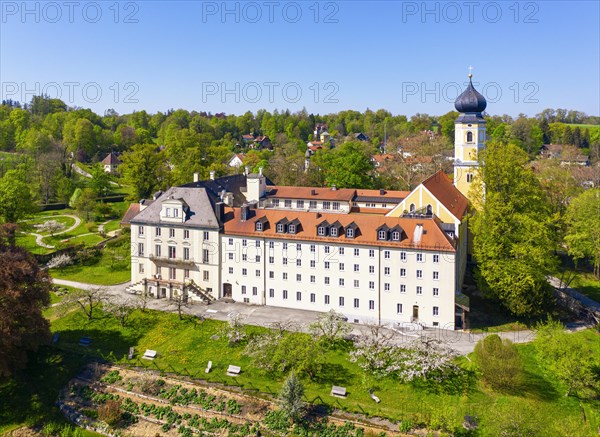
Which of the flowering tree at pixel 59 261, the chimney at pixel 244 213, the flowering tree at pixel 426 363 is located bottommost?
the flowering tree at pixel 426 363

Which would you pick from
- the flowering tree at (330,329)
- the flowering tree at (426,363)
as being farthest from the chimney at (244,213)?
the flowering tree at (426,363)

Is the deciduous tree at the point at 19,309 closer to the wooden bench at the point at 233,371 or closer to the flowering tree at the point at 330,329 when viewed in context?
the wooden bench at the point at 233,371

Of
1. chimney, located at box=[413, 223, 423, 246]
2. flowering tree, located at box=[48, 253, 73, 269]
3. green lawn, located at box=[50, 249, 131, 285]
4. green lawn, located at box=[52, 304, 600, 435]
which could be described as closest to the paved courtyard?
green lawn, located at box=[52, 304, 600, 435]

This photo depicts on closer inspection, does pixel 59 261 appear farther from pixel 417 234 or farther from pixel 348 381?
pixel 417 234

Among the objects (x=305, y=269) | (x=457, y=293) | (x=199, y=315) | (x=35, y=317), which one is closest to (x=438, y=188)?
(x=457, y=293)

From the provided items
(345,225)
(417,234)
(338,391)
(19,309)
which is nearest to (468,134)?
(417,234)

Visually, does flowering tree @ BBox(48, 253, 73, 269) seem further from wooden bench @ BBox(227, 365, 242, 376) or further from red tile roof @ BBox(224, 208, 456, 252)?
wooden bench @ BBox(227, 365, 242, 376)

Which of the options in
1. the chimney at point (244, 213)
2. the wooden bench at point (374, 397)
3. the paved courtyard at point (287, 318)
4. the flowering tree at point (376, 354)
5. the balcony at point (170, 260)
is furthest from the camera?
the balcony at point (170, 260)
